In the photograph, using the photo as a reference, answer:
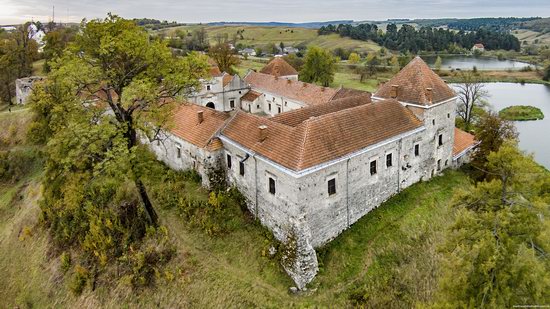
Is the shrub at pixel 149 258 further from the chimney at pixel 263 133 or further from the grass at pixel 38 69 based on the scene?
the grass at pixel 38 69

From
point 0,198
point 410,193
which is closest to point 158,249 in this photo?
point 410,193

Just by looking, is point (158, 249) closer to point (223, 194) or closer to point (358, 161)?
point (223, 194)

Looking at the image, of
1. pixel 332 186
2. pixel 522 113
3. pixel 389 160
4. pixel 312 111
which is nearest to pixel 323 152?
pixel 332 186

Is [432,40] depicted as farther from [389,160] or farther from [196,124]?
[196,124]

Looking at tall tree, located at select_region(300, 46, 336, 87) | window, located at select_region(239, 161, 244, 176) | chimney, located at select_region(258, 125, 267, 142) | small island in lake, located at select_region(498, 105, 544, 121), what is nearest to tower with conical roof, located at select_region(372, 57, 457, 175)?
chimney, located at select_region(258, 125, 267, 142)

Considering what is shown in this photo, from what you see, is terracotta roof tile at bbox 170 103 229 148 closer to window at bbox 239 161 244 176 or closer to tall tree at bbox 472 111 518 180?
window at bbox 239 161 244 176

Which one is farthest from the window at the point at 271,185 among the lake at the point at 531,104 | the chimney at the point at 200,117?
the lake at the point at 531,104
